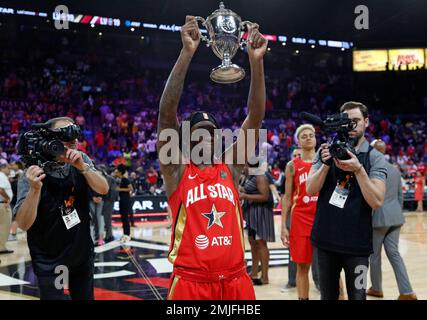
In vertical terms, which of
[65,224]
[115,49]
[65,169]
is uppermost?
[115,49]

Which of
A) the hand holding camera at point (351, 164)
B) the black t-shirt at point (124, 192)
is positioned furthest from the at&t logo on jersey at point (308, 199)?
the black t-shirt at point (124, 192)

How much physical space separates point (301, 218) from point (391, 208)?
1.18 m

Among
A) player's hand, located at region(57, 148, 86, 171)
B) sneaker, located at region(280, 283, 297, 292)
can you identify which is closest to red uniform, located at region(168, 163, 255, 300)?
player's hand, located at region(57, 148, 86, 171)

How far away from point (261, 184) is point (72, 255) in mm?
3439

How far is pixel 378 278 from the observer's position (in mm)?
Result: 5449

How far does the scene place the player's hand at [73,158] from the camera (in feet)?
9.99

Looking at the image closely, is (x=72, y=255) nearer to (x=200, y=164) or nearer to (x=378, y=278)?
(x=200, y=164)

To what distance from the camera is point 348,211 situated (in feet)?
10.8

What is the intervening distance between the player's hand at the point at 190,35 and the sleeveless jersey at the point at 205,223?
0.65 m

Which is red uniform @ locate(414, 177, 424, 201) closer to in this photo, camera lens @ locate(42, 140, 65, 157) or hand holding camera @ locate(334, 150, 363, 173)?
hand holding camera @ locate(334, 150, 363, 173)

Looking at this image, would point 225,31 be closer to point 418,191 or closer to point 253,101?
point 253,101

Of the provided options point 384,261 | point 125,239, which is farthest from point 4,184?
point 384,261

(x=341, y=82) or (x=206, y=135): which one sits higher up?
(x=341, y=82)

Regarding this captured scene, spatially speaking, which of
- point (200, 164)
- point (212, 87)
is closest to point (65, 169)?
point (200, 164)
